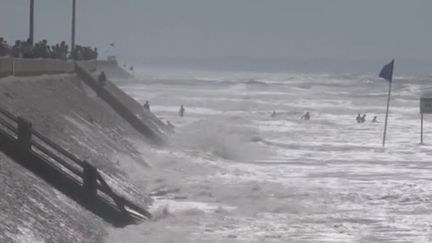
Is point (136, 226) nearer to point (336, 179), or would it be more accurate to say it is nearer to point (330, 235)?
point (330, 235)

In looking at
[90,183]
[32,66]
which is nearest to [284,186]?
[90,183]

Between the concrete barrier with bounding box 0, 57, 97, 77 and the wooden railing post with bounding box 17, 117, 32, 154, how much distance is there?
32.4 feet

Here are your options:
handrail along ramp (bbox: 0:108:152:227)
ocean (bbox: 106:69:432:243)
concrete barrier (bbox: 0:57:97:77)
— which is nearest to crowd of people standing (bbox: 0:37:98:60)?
concrete barrier (bbox: 0:57:97:77)

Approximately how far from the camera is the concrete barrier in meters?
27.9

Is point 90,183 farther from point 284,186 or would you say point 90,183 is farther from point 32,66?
point 32,66

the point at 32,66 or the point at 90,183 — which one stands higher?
the point at 32,66

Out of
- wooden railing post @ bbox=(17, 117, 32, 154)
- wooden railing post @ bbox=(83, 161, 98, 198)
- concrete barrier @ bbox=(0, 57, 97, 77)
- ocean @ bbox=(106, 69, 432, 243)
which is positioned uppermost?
concrete barrier @ bbox=(0, 57, 97, 77)

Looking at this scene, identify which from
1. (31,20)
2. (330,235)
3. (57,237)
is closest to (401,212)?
(330,235)

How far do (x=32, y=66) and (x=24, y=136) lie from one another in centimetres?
1578

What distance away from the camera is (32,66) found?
107 ft

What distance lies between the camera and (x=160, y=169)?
90.1 ft

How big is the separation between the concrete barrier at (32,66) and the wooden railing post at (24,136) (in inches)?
388

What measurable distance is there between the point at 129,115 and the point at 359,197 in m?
14.2

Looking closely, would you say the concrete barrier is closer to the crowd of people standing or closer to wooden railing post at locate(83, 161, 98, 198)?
the crowd of people standing
